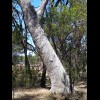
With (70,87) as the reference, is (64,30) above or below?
above

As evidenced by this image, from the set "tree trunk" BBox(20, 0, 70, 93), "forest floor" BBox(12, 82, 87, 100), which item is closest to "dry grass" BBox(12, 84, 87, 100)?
"forest floor" BBox(12, 82, 87, 100)

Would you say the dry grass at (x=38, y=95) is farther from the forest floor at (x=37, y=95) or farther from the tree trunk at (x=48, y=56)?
the tree trunk at (x=48, y=56)

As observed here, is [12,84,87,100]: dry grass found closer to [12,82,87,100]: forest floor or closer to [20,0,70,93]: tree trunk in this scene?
[12,82,87,100]: forest floor

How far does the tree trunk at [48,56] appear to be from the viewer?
9.30 meters

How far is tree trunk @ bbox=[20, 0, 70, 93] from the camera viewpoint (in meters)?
9.30

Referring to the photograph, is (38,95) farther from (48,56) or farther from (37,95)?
(48,56)

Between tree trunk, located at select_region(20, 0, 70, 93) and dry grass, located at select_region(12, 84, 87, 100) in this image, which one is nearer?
dry grass, located at select_region(12, 84, 87, 100)

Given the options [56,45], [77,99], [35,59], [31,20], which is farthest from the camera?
[35,59]

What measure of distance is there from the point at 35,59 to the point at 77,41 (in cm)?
272

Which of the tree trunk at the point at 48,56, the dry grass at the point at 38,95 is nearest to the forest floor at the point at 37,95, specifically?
the dry grass at the point at 38,95

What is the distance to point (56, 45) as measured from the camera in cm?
1248

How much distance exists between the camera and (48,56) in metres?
9.32
